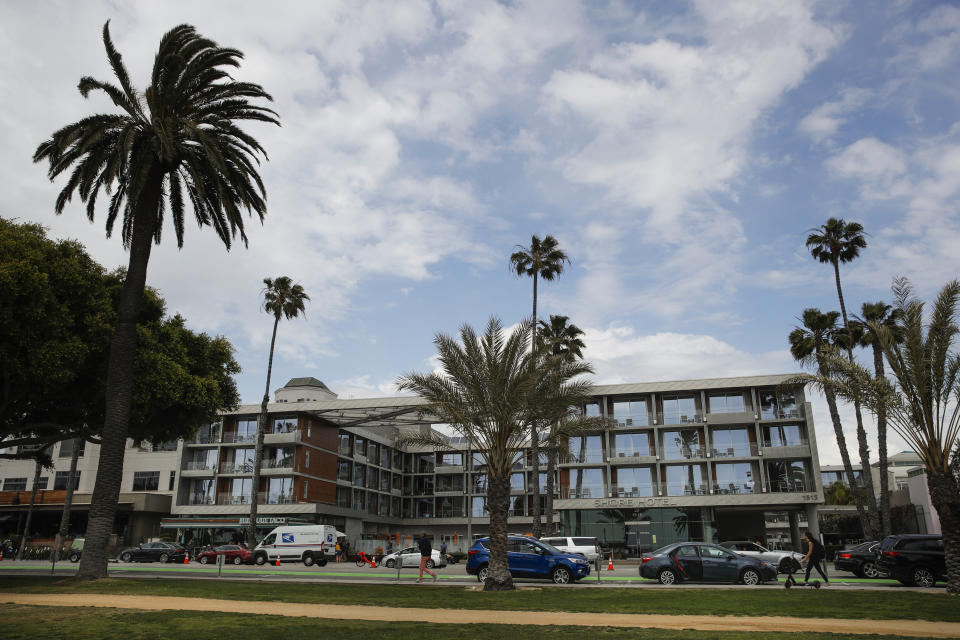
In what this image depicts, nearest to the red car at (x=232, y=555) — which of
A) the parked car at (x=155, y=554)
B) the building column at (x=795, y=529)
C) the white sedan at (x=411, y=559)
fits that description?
the parked car at (x=155, y=554)

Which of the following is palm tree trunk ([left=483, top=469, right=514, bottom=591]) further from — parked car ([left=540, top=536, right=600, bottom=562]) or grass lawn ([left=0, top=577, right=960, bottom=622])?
parked car ([left=540, top=536, right=600, bottom=562])

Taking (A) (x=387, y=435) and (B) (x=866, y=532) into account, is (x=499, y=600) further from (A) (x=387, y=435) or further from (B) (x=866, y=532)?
(A) (x=387, y=435)

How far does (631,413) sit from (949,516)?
3448cm

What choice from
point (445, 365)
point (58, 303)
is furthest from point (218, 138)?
point (445, 365)

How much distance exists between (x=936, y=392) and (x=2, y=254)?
85.3 ft

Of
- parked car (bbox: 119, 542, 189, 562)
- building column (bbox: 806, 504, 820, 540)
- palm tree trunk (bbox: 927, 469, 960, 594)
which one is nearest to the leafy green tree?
palm tree trunk (bbox: 927, 469, 960, 594)

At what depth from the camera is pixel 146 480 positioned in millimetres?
61000

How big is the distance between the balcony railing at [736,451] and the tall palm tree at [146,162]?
38.9 meters

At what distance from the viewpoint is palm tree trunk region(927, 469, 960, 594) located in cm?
1908

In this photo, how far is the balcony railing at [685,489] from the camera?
50625mm

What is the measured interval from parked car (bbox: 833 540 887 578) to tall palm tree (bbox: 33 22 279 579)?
2477cm

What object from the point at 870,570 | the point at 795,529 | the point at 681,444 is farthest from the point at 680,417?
the point at 870,570

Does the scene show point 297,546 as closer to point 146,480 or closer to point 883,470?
point 146,480

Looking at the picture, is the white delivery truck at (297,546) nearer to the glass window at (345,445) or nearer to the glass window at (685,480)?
the glass window at (345,445)
